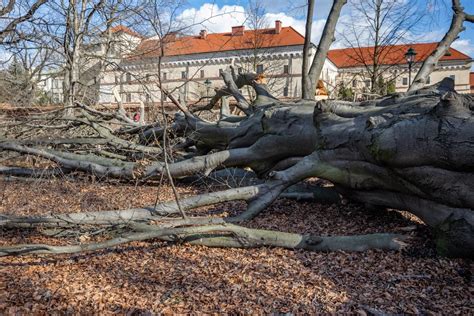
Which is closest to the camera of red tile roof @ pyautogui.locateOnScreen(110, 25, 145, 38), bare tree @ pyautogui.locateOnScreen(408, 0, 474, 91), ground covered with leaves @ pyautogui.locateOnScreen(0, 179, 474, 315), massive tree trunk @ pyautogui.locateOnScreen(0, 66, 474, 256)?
ground covered with leaves @ pyautogui.locateOnScreen(0, 179, 474, 315)

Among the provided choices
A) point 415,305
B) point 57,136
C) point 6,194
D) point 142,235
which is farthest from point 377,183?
point 57,136

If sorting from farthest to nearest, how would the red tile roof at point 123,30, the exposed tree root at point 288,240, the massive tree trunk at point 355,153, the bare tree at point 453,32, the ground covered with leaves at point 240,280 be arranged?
the red tile roof at point 123,30
the bare tree at point 453,32
the exposed tree root at point 288,240
the massive tree trunk at point 355,153
the ground covered with leaves at point 240,280

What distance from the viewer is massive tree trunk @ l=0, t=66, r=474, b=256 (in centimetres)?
362

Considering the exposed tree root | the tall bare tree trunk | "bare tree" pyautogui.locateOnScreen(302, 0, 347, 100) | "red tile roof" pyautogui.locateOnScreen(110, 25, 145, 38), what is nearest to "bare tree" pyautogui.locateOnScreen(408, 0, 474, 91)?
"bare tree" pyautogui.locateOnScreen(302, 0, 347, 100)

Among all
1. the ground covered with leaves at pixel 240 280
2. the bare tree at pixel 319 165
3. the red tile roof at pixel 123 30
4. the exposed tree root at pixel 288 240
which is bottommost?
the ground covered with leaves at pixel 240 280

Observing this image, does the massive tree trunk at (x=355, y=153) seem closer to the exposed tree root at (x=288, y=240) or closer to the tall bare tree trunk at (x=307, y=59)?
the exposed tree root at (x=288, y=240)

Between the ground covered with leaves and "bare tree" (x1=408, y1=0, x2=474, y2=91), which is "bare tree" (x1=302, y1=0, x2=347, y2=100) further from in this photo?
the ground covered with leaves

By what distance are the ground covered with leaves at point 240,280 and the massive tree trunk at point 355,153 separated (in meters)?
0.33

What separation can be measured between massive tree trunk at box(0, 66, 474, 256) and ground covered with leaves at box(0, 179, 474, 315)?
33 cm

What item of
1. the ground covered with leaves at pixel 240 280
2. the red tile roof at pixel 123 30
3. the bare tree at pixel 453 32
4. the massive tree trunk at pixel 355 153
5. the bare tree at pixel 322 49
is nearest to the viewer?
the ground covered with leaves at pixel 240 280

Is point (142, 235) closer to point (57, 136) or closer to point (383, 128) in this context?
point (383, 128)

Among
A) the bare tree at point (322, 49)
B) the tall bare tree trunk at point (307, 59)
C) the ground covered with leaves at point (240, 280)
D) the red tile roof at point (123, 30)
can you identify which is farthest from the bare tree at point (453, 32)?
the red tile roof at point (123, 30)

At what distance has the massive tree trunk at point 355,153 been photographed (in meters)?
3.62

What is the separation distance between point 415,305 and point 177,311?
163cm
